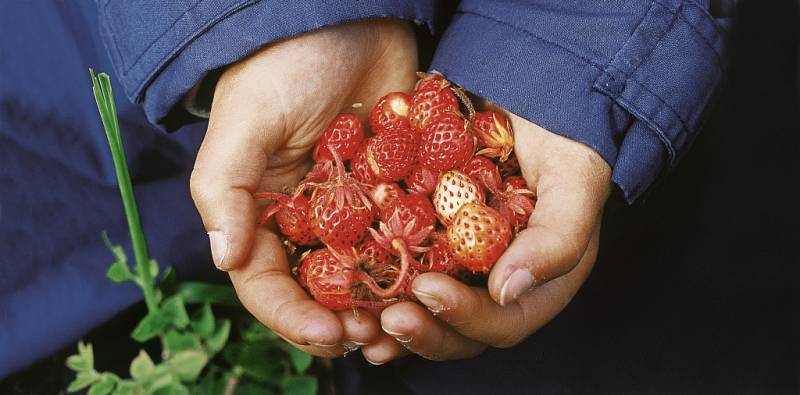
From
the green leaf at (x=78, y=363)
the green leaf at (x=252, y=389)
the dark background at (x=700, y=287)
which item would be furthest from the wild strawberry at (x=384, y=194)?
the green leaf at (x=78, y=363)

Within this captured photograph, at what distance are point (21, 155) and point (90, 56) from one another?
0.23 m

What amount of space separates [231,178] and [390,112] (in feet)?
0.93

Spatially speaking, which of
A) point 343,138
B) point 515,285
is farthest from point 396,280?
point 343,138

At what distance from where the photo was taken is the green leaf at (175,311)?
3.64 ft

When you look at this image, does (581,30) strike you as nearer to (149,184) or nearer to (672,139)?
(672,139)

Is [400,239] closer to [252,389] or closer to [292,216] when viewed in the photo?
[292,216]

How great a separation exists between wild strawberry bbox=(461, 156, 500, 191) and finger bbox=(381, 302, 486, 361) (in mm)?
221

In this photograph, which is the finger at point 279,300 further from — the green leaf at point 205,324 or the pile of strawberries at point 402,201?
the green leaf at point 205,324

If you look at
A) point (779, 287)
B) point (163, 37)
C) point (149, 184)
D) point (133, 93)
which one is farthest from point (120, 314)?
point (779, 287)

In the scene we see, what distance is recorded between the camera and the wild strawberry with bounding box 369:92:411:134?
1101mm

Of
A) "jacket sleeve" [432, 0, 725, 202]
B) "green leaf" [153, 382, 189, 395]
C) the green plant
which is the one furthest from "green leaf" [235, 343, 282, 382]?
"jacket sleeve" [432, 0, 725, 202]

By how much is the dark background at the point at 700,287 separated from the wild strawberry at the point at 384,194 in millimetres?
304

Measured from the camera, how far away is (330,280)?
0.88 meters

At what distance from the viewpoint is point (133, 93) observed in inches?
44.6
